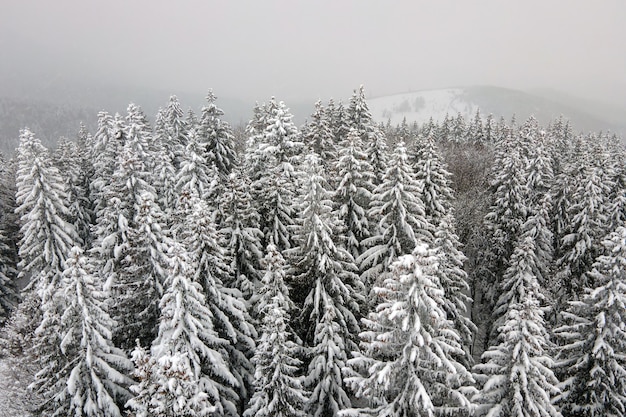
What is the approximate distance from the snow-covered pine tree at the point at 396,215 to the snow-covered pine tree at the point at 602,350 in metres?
8.22

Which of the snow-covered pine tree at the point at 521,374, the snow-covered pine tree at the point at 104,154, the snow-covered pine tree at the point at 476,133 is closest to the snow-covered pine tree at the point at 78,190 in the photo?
the snow-covered pine tree at the point at 104,154

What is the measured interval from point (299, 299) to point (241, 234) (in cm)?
479

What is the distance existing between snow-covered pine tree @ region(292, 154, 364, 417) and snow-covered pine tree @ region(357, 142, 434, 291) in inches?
66.4

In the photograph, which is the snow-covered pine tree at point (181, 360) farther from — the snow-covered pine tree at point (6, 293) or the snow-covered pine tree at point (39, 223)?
the snow-covered pine tree at point (6, 293)

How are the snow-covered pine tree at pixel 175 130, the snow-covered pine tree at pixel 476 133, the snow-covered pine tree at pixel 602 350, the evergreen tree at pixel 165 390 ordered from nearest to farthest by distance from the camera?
the evergreen tree at pixel 165 390
the snow-covered pine tree at pixel 602 350
the snow-covered pine tree at pixel 175 130
the snow-covered pine tree at pixel 476 133

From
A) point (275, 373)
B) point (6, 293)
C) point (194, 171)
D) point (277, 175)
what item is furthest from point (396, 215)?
point (6, 293)

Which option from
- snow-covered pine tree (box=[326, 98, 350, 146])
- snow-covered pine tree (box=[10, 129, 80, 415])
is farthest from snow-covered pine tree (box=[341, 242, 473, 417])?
snow-covered pine tree (box=[326, 98, 350, 146])

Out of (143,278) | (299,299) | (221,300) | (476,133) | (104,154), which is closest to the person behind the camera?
(221,300)

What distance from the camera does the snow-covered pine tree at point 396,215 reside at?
71.5 feet

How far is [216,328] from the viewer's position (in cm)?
2053

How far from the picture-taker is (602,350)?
705 inches

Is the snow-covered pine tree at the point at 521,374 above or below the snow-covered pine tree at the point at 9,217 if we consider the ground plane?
above

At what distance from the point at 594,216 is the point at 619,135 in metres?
52.4

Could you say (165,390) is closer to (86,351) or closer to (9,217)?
(86,351)
